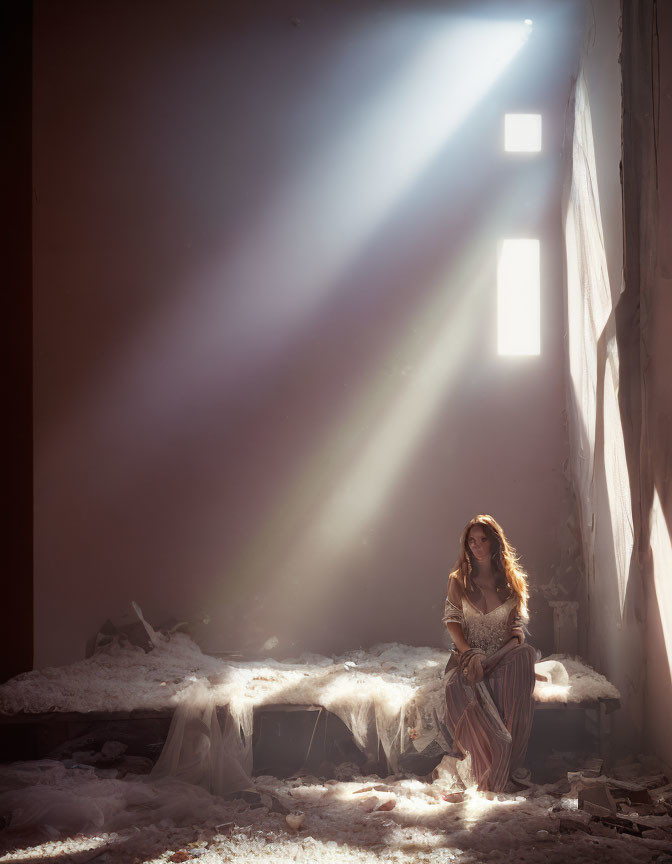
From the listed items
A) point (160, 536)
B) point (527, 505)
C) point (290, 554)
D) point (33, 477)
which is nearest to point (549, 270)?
point (527, 505)

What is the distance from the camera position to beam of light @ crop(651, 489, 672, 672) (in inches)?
141

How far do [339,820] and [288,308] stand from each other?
3.55 m

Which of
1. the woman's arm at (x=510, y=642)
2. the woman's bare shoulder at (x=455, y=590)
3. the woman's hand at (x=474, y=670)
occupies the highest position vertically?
the woman's bare shoulder at (x=455, y=590)

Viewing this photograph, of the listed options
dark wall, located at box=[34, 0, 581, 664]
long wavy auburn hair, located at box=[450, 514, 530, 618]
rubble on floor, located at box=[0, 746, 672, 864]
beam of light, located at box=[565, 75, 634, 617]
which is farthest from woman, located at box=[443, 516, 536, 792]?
dark wall, located at box=[34, 0, 581, 664]

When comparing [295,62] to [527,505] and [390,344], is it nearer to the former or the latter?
[390,344]

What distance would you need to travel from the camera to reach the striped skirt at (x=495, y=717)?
3605 mm

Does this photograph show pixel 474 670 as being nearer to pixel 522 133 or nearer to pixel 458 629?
pixel 458 629

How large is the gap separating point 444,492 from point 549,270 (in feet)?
6.03

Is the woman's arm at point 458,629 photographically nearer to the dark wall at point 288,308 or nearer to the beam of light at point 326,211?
the dark wall at point 288,308

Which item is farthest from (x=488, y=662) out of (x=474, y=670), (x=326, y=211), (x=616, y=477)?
(x=326, y=211)

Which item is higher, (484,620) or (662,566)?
(662,566)

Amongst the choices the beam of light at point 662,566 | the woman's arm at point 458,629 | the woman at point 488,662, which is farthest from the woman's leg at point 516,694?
the beam of light at point 662,566

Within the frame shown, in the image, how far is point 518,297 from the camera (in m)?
5.61

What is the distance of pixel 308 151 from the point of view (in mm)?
5656
